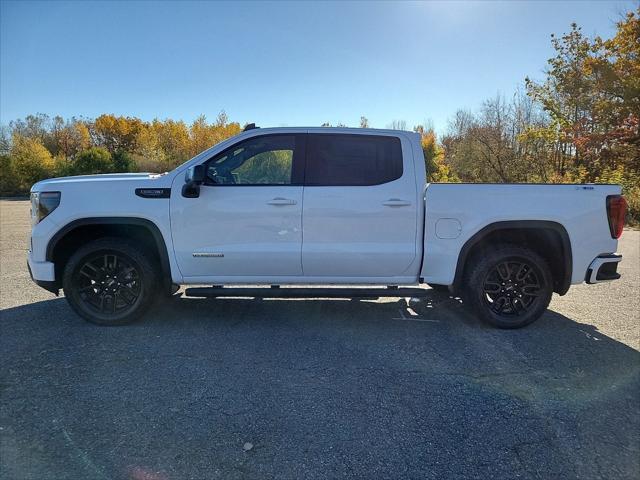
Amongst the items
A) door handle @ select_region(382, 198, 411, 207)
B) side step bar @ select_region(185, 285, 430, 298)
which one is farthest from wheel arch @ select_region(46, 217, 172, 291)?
door handle @ select_region(382, 198, 411, 207)

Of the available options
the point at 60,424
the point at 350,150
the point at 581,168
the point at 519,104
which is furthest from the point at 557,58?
the point at 60,424

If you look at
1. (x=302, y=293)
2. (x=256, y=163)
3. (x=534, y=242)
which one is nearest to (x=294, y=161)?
(x=256, y=163)

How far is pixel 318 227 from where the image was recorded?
4219mm

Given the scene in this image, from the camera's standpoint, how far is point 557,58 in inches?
822

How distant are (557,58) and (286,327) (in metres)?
22.8

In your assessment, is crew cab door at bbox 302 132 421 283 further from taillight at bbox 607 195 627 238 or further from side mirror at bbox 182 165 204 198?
taillight at bbox 607 195 627 238

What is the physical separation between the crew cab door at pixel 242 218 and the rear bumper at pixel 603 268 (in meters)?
2.97

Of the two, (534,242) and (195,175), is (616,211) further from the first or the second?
(195,175)

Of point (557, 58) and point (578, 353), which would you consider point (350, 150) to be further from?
point (557, 58)

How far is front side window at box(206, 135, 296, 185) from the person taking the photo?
4309 millimetres

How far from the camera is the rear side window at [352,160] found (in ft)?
14.1

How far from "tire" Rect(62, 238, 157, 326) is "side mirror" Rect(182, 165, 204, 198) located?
835mm

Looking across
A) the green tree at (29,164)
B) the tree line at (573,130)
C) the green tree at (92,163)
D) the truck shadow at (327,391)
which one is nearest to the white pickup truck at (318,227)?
the truck shadow at (327,391)

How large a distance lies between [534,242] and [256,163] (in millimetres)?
3095
